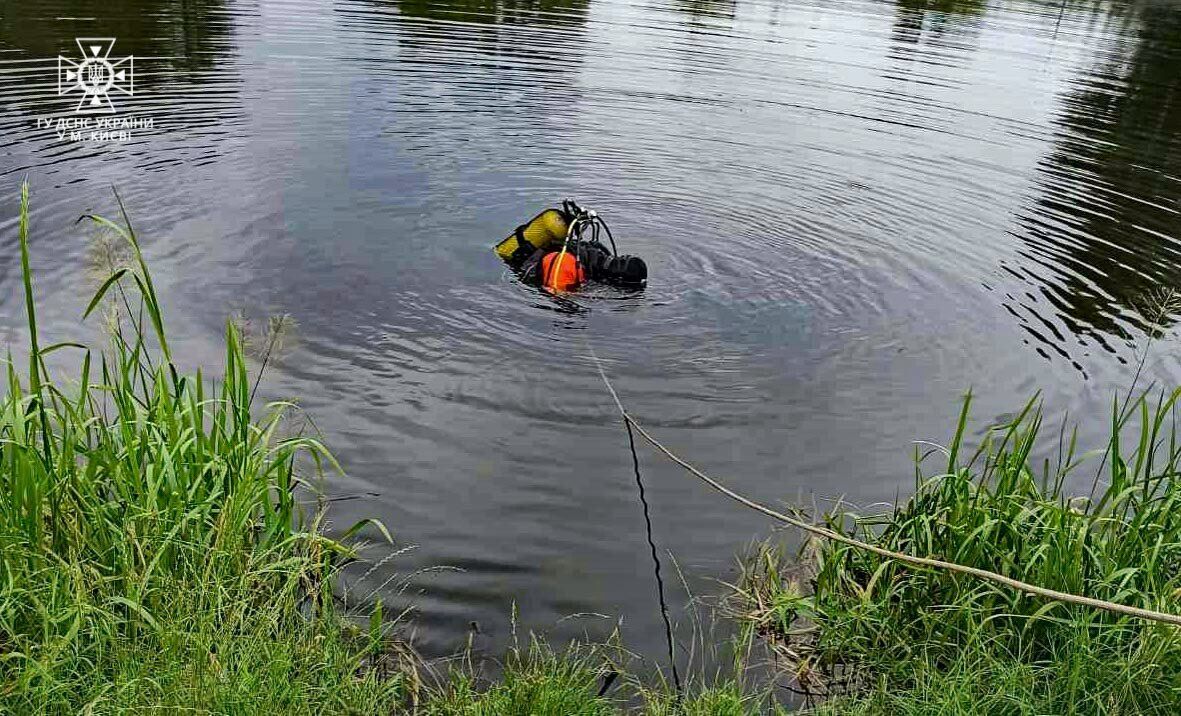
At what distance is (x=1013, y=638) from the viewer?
13.1 ft

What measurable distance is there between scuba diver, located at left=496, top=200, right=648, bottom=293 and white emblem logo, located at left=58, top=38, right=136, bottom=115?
7674mm

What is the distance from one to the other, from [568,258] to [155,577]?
507cm

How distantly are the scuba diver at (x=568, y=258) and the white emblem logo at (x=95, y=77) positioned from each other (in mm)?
7674

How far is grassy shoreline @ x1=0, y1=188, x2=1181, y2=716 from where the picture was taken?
3264 millimetres

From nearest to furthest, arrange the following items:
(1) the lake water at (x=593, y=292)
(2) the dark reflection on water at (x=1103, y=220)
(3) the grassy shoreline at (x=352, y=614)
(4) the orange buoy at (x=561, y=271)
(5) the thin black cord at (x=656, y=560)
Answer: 1. (3) the grassy shoreline at (x=352, y=614)
2. (5) the thin black cord at (x=656, y=560)
3. (1) the lake water at (x=593, y=292)
4. (4) the orange buoy at (x=561, y=271)
5. (2) the dark reflection on water at (x=1103, y=220)

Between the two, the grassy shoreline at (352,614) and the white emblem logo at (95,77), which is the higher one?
the white emblem logo at (95,77)

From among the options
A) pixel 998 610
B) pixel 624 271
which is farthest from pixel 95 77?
pixel 998 610

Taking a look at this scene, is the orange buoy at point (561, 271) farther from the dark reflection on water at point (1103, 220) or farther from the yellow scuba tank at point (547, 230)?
the dark reflection on water at point (1103, 220)

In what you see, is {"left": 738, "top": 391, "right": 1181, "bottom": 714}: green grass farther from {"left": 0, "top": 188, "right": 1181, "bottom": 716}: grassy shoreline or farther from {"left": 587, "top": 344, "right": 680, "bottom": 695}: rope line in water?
{"left": 587, "top": 344, "right": 680, "bottom": 695}: rope line in water

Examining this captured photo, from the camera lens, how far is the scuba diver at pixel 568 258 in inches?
318

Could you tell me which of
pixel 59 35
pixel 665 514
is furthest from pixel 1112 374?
pixel 59 35

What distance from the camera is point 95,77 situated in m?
13.8

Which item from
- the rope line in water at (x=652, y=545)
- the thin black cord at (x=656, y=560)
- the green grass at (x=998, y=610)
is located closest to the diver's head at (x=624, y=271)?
the rope line in water at (x=652, y=545)

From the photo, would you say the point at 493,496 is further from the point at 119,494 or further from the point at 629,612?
the point at 119,494
